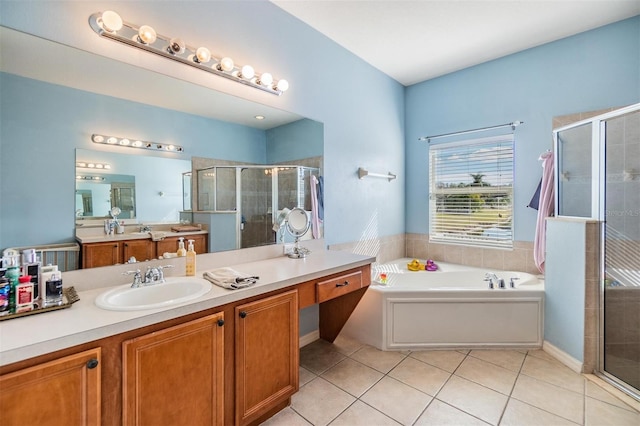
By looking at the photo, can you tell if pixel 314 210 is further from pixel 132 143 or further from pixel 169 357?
pixel 169 357

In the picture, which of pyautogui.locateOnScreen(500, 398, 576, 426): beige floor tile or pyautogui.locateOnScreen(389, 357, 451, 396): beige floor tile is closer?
pyautogui.locateOnScreen(500, 398, 576, 426): beige floor tile

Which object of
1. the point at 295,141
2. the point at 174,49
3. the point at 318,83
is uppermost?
the point at 318,83

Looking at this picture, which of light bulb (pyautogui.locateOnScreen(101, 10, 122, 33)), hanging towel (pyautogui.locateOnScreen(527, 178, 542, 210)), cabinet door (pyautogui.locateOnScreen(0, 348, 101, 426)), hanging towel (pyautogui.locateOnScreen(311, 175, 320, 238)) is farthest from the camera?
hanging towel (pyautogui.locateOnScreen(527, 178, 542, 210))

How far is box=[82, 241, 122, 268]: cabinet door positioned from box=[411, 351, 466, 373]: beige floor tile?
7.24ft

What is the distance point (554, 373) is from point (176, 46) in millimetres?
3254

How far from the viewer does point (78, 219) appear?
138 centimetres

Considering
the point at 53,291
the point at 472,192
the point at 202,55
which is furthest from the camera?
the point at 472,192

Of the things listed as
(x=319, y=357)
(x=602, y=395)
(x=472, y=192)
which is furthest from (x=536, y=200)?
(x=319, y=357)

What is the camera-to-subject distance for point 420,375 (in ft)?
6.56

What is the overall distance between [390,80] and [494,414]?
10.8ft

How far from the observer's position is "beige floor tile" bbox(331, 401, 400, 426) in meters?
1.56

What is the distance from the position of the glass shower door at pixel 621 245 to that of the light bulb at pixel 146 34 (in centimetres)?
299

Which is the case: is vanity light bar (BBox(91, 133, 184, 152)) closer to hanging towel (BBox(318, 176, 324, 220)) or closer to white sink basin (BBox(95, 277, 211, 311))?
white sink basin (BBox(95, 277, 211, 311))

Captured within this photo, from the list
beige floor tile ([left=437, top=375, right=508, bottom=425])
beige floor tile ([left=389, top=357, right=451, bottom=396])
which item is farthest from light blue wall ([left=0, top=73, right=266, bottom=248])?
beige floor tile ([left=437, top=375, right=508, bottom=425])
